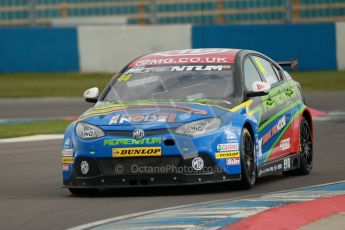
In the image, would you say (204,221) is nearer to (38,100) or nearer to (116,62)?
(38,100)

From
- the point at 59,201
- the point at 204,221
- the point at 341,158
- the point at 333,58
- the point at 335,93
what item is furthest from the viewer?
the point at 333,58

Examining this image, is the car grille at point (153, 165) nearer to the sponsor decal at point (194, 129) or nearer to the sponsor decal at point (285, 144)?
the sponsor decal at point (194, 129)

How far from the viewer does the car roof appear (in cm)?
1184

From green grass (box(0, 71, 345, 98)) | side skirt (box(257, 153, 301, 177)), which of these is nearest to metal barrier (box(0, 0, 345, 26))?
green grass (box(0, 71, 345, 98))

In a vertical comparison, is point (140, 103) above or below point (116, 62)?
above

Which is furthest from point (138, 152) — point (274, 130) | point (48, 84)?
point (48, 84)

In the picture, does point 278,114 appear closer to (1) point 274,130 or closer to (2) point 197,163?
(1) point 274,130

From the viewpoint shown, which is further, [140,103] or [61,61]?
[61,61]

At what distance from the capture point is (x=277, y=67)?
12.8 metres

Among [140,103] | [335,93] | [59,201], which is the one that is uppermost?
[140,103]

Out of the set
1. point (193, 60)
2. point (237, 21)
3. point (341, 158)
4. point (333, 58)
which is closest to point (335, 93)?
point (333, 58)

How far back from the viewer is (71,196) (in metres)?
10.9

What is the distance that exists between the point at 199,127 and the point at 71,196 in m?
1.37

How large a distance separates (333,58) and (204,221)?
21874 mm
